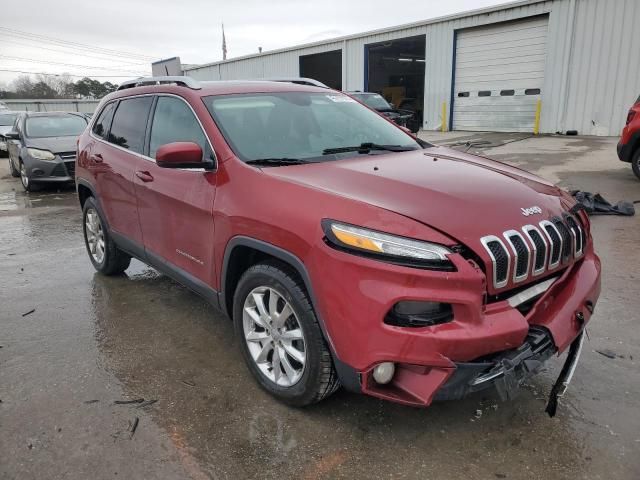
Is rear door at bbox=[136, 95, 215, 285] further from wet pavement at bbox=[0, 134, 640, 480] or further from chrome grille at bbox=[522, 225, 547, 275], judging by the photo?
chrome grille at bbox=[522, 225, 547, 275]

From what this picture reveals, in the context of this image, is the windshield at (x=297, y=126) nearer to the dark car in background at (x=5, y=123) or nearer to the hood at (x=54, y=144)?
the hood at (x=54, y=144)

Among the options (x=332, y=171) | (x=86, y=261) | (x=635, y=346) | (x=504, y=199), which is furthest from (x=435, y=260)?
(x=86, y=261)

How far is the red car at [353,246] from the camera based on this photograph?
2.20m

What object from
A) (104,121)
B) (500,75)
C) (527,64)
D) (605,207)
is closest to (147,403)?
(104,121)

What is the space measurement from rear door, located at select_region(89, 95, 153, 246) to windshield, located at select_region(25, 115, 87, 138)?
710 centimetres

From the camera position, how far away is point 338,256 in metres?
2.29

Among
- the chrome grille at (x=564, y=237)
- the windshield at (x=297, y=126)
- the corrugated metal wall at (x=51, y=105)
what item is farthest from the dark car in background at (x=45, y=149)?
the corrugated metal wall at (x=51, y=105)

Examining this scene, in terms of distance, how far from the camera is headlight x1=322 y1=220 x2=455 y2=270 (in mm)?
2188

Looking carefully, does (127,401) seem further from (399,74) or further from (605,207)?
(399,74)

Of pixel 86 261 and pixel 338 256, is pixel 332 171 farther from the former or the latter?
pixel 86 261

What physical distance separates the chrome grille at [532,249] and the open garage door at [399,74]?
23460 millimetres

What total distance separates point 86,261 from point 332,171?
13.0 ft

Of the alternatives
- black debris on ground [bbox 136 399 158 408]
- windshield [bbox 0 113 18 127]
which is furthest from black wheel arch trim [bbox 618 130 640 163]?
windshield [bbox 0 113 18 127]

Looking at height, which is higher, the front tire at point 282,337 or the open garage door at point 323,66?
the open garage door at point 323,66
